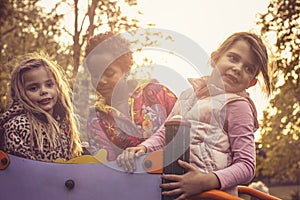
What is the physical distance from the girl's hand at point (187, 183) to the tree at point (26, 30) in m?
6.42

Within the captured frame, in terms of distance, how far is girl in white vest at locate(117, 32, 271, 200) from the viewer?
97.1 inches

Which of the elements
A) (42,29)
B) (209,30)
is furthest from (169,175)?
(42,29)

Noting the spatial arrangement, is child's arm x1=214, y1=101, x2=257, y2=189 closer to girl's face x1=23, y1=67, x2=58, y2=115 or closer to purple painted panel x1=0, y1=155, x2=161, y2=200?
purple painted panel x1=0, y1=155, x2=161, y2=200

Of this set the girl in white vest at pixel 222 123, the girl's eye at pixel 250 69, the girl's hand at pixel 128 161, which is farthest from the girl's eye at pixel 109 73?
the girl's hand at pixel 128 161

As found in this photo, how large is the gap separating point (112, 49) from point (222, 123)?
1.15 metres

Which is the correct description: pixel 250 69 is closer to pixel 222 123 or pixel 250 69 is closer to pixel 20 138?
pixel 222 123

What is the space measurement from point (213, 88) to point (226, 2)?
3082 millimetres

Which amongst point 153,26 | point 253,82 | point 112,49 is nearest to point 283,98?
point 153,26

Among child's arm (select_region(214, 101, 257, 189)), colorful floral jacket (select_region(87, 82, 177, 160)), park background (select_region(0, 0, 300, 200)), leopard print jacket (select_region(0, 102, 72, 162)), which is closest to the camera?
child's arm (select_region(214, 101, 257, 189))

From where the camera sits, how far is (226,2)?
18.9 ft

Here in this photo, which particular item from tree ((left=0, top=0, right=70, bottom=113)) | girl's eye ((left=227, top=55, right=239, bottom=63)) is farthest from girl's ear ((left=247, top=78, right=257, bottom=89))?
tree ((left=0, top=0, right=70, bottom=113))

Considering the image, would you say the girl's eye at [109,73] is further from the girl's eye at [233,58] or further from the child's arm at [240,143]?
the child's arm at [240,143]

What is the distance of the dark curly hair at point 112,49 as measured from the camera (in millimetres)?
3559

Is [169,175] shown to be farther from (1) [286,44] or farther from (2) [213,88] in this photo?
(1) [286,44]
